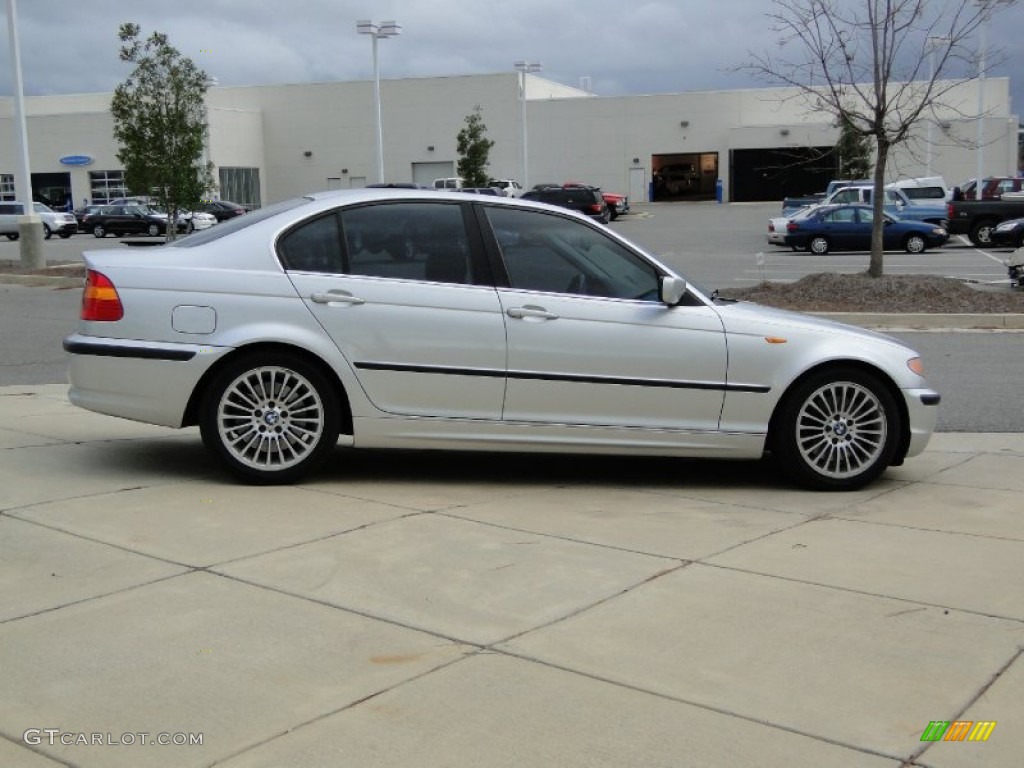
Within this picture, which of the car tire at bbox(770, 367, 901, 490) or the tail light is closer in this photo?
the tail light

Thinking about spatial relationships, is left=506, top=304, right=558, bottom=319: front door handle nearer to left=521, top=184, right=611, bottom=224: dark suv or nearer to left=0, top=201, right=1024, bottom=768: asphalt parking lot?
left=0, top=201, right=1024, bottom=768: asphalt parking lot

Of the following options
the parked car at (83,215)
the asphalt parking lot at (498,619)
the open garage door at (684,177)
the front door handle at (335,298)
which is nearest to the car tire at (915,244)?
the asphalt parking lot at (498,619)

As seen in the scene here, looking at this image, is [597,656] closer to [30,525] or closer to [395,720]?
[395,720]

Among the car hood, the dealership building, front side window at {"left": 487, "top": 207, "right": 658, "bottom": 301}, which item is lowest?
the car hood

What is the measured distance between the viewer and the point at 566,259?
6863 mm

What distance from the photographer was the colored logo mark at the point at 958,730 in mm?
3680

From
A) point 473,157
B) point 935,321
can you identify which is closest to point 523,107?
point 473,157

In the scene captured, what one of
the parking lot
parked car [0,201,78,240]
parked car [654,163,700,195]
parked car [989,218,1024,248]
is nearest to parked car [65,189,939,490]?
the parking lot

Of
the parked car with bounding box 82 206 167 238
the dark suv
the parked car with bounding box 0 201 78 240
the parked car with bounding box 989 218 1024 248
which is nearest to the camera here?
the parked car with bounding box 989 218 1024 248

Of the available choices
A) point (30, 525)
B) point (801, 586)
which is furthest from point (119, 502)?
point (801, 586)

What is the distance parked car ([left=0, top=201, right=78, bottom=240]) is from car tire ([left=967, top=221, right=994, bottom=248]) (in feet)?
115

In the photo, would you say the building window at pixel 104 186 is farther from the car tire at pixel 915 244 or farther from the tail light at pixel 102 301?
the tail light at pixel 102 301

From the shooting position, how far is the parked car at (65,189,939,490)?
6.52 metres

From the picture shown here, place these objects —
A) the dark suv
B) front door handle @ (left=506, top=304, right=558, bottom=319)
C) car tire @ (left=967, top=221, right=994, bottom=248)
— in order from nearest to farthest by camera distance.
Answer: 1. front door handle @ (left=506, top=304, right=558, bottom=319)
2. car tire @ (left=967, top=221, right=994, bottom=248)
3. the dark suv
